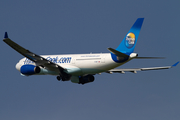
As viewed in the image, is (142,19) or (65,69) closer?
(142,19)

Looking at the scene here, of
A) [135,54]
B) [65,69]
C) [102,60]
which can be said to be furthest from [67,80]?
[135,54]

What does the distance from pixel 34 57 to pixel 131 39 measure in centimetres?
1277

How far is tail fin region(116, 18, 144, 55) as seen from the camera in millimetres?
50500

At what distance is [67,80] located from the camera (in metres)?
55.6

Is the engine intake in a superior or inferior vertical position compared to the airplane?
inferior

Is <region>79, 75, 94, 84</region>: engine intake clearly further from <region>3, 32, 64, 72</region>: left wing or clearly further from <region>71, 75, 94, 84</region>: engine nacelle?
<region>3, 32, 64, 72</region>: left wing

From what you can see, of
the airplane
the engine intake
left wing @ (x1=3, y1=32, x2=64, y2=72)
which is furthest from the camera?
the engine intake

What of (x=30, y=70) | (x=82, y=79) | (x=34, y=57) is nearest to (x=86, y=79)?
(x=82, y=79)

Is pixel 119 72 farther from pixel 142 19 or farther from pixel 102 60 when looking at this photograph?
pixel 142 19

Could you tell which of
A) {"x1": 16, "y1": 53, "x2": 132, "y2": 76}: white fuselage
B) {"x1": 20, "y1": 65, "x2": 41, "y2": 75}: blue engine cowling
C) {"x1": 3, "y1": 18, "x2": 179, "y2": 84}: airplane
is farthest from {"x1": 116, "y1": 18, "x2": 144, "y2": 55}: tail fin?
{"x1": 20, "y1": 65, "x2": 41, "y2": 75}: blue engine cowling

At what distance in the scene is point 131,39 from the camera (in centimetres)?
5075

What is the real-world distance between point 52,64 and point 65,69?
7.27 feet

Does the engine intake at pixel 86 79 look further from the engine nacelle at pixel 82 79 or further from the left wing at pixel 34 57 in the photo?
the left wing at pixel 34 57

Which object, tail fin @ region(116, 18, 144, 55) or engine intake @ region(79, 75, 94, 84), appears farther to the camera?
engine intake @ region(79, 75, 94, 84)
